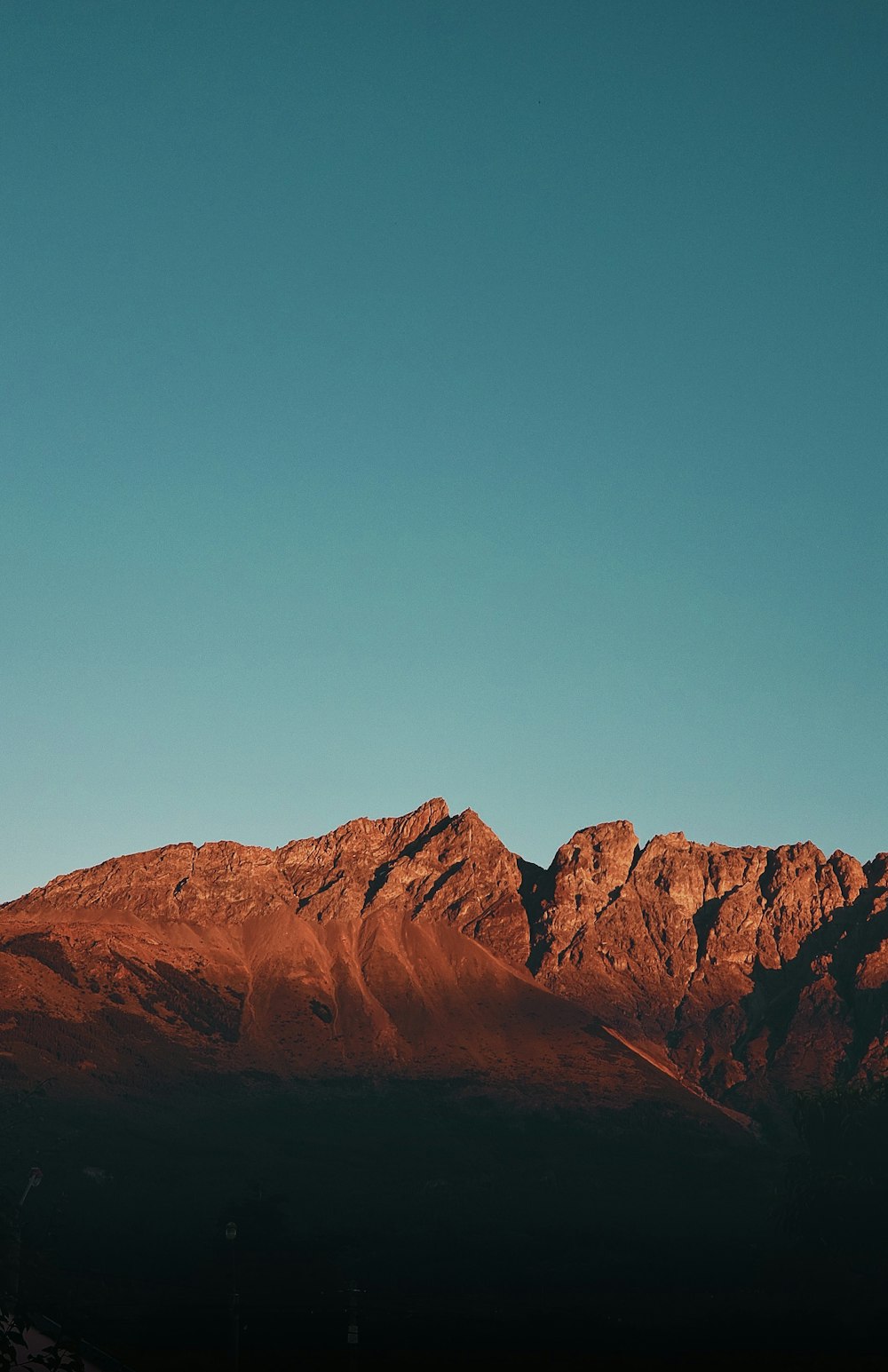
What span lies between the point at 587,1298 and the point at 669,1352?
141 feet

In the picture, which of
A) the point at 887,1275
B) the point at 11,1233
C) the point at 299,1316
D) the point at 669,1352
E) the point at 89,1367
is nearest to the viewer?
the point at 11,1233

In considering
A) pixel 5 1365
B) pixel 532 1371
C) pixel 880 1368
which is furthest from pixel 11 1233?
pixel 880 1368

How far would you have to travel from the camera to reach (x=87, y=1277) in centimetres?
18250

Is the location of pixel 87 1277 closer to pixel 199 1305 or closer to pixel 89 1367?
pixel 199 1305

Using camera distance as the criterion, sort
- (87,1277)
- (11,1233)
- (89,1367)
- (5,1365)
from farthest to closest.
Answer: (87,1277) < (89,1367) < (11,1233) < (5,1365)

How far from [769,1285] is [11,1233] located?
19724 cm

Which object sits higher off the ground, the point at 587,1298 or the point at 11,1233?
the point at 11,1233

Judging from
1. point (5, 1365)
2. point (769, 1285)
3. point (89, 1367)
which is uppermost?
point (5, 1365)

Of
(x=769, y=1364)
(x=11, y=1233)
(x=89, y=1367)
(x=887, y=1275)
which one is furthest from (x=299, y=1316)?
(x=11, y=1233)

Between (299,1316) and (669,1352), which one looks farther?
(299,1316)

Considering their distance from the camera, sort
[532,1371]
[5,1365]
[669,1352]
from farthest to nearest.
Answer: [669,1352] → [532,1371] → [5,1365]

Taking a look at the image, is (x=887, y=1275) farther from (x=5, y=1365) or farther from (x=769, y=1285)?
(x=5, y=1365)

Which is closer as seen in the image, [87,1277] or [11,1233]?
[11,1233]

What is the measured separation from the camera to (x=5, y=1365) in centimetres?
1941
